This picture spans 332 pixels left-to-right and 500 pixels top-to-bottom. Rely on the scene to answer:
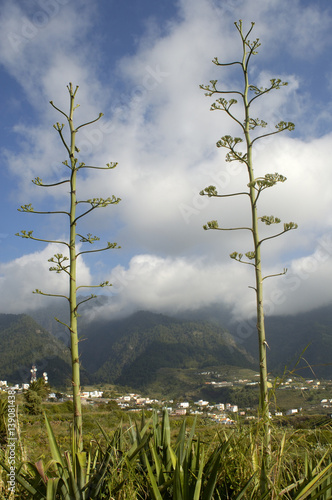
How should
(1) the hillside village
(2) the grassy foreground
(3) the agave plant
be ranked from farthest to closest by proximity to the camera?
(3) the agave plant → (1) the hillside village → (2) the grassy foreground

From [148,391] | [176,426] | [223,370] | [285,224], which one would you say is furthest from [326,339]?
[285,224]

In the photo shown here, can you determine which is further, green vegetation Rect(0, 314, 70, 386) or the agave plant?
green vegetation Rect(0, 314, 70, 386)

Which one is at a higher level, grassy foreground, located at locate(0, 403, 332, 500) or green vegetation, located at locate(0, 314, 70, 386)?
grassy foreground, located at locate(0, 403, 332, 500)

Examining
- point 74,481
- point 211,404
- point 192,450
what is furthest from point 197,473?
point 211,404

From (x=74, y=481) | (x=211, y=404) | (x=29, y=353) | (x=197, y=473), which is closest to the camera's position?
(x=74, y=481)

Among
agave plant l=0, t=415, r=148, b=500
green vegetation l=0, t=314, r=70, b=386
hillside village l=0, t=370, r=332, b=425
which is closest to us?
hillside village l=0, t=370, r=332, b=425

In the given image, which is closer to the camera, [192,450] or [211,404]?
[192,450]

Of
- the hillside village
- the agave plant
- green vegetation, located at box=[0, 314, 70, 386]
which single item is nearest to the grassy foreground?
the agave plant

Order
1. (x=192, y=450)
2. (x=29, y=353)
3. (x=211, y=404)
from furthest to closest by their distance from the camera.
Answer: (x=29, y=353) → (x=211, y=404) → (x=192, y=450)

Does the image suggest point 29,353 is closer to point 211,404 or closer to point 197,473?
point 211,404

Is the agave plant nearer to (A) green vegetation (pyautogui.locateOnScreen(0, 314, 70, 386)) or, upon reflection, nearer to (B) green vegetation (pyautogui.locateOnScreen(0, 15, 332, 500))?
(B) green vegetation (pyautogui.locateOnScreen(0, 15, 332, 500))

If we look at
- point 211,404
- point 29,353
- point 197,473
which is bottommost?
point 29,353

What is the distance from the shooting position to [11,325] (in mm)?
172625

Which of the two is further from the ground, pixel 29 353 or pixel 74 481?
pixel 74 481
